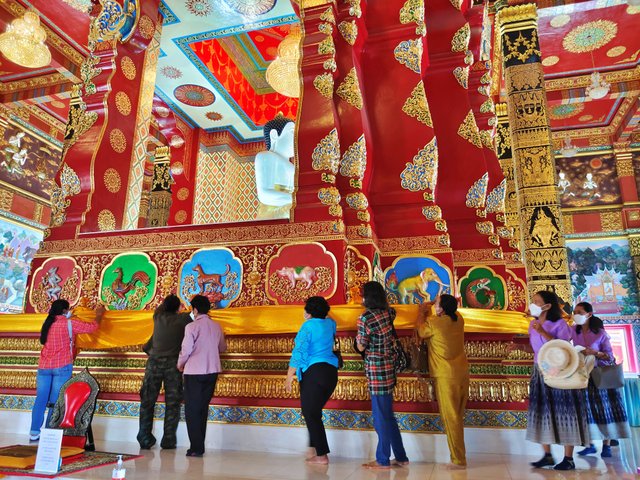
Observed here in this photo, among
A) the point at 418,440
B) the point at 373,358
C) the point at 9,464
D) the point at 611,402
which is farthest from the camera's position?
the point at 611,402

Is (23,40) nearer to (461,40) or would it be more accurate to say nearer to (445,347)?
(461,40)

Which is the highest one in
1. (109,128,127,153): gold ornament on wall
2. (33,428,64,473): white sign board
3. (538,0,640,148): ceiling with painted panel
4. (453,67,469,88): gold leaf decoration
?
(538,0,640,148): ceiling with painted panel

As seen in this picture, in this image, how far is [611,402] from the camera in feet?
14.0

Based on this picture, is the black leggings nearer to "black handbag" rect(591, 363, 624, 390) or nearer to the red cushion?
the red cushion

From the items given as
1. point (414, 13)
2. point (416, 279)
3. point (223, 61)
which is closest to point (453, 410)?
point (416, 279)

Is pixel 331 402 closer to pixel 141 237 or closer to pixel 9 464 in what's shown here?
pixel 9 464

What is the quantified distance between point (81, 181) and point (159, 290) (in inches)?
69.0

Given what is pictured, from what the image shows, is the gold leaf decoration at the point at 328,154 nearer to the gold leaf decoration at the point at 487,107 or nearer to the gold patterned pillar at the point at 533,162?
the gold leaf decoration at the point at 487,107

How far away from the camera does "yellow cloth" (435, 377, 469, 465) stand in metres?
3.35

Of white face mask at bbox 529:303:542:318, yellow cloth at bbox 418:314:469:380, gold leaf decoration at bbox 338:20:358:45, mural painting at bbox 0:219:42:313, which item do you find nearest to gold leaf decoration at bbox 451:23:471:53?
gold leaf decoration at bbox 338:20:358:45

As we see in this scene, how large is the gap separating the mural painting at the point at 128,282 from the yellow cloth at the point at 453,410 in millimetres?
2800

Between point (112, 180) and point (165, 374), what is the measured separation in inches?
107

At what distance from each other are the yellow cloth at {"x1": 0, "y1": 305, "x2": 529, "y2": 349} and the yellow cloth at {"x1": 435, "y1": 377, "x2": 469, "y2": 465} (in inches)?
21.9

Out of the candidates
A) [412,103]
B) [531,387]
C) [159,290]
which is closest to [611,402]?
[531,387]
